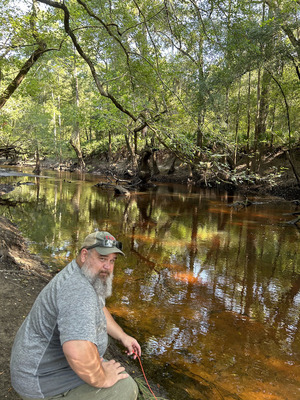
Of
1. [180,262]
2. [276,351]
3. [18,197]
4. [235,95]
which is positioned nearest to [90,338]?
[276,351]

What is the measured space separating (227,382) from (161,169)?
3218 centimetres

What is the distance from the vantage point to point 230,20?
439cm

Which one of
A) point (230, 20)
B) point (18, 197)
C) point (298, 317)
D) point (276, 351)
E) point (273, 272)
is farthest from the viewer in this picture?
point (18, 197)

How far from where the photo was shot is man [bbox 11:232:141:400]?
1518 millimetres

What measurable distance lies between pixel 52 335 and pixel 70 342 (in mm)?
170

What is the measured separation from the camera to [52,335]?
1596mm

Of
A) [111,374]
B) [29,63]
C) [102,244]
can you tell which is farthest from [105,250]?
[29,63]

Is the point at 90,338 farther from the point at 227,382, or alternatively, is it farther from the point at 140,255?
the point at 140,255

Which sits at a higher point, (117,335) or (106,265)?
(106,265)

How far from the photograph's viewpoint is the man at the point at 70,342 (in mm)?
1518

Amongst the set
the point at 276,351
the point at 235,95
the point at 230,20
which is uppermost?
the point at 235,95

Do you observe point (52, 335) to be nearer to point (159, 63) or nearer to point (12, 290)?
point (12, 290)

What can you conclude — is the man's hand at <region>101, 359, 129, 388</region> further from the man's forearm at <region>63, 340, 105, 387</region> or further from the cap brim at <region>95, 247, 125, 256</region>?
the cap brim at <region>95, 247, 125, 256</region>

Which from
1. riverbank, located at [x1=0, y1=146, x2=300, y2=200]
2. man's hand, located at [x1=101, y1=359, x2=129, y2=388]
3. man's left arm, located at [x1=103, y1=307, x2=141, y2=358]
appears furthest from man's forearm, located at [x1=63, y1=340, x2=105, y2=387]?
riverbank, located at [x1=0, y1=146, x2=300, y2=200]
